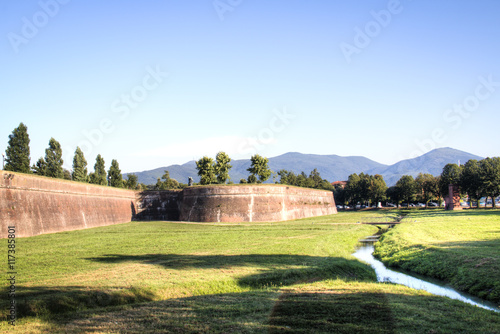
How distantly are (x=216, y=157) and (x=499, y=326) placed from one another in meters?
67.1

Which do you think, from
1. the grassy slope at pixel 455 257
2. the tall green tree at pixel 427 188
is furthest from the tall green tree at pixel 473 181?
the grassy slope at pixel 455 257

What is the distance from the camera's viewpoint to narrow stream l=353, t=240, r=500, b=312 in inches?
580

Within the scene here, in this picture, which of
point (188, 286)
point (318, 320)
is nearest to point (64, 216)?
point (188, 286)

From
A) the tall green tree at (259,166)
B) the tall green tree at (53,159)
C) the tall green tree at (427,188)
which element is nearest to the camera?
the tall green tree at (53,159)

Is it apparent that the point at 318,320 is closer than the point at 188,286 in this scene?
Yes

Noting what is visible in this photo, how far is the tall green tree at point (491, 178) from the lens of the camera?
7588cm

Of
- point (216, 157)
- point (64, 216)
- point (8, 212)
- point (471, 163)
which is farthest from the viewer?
point (471, 163)

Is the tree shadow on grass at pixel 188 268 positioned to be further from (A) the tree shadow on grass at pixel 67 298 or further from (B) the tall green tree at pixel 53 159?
(B) the tall green tree at pixel 53 159

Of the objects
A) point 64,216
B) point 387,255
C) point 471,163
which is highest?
point 471,163

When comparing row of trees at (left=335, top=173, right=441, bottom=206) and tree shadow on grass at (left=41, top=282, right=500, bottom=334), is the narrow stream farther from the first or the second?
row of trees at (left=335, top=173, right=441, bottom=206)

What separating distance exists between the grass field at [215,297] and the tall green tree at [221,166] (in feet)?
169

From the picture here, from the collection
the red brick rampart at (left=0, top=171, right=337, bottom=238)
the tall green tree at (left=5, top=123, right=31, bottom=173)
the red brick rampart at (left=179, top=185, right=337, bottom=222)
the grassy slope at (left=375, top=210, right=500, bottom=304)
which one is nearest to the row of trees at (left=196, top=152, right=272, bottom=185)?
the red brick rampart at (left=0, top=171, right=337, bottom=238)

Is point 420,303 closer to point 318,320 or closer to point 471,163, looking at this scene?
point 318,320

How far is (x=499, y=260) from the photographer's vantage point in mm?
17797
